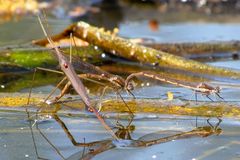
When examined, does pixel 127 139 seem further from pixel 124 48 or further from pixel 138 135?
pixel 124 48

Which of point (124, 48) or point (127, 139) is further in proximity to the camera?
point (124, 48)

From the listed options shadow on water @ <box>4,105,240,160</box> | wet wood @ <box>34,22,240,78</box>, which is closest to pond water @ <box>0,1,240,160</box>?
shadow on water @ <box>4,105,240,160</box>

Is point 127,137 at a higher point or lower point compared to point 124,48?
lower

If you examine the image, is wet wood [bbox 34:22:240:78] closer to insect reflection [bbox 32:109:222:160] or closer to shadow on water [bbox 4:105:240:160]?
shadow on water [bbox 4:105:240:160]

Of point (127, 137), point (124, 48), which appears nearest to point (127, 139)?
point (127, 137)

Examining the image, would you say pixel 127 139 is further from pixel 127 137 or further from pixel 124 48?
pixel 124 48

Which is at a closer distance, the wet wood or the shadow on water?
the shadow on water

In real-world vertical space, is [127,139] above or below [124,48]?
below

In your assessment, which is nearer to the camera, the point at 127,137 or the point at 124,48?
the point at 127,137

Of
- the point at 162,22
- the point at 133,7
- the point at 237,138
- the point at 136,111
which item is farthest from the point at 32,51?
the point at 133,7

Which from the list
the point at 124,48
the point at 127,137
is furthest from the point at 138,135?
the point at 124,48

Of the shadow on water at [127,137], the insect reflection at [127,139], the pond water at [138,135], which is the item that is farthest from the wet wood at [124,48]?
the insect reflection at [127,139]
